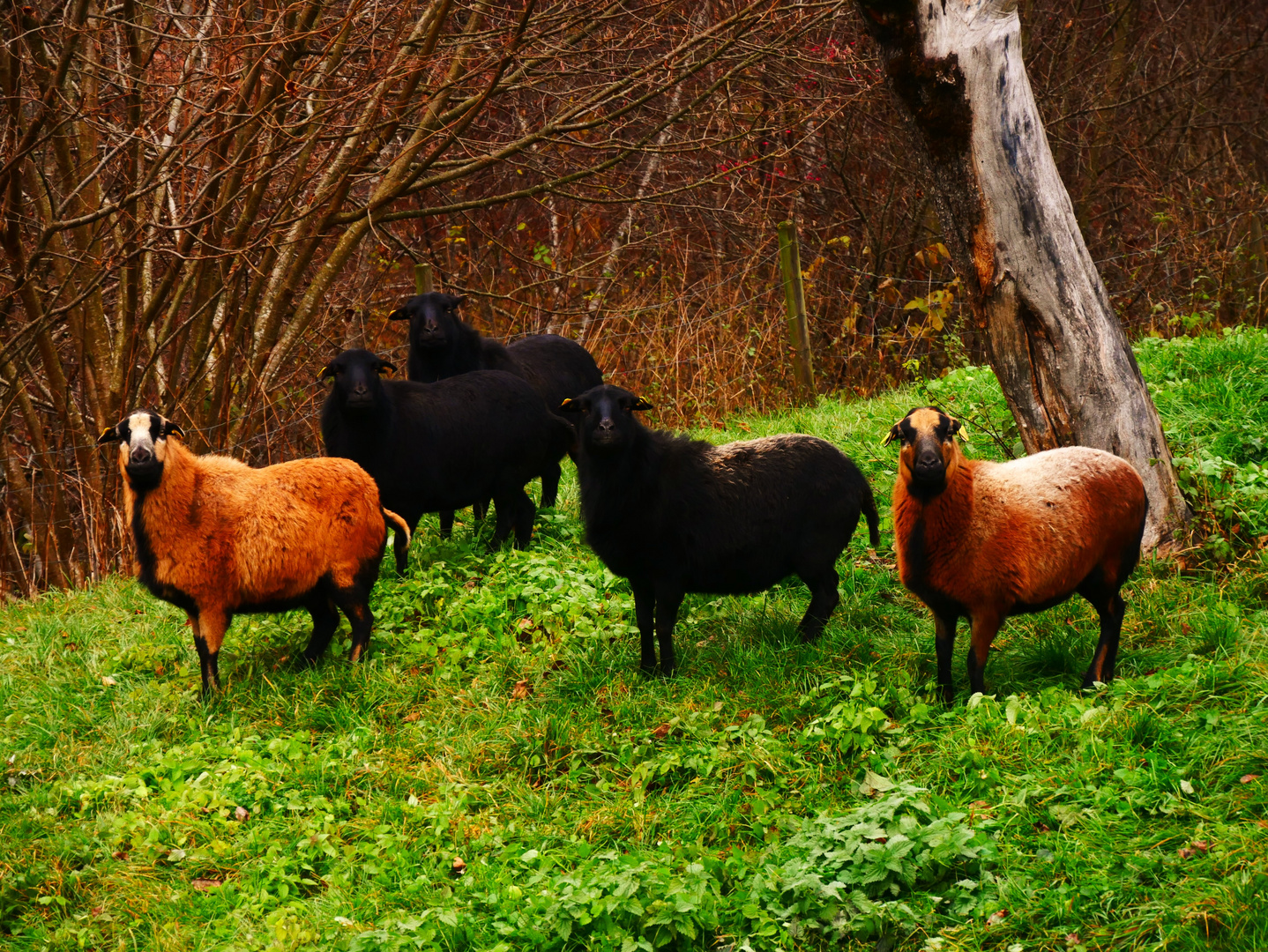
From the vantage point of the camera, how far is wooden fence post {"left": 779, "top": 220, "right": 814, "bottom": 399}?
12031 mm

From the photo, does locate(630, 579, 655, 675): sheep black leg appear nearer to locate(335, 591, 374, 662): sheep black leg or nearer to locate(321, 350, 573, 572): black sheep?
locate(335, 591, 374, 662): sheep black leg

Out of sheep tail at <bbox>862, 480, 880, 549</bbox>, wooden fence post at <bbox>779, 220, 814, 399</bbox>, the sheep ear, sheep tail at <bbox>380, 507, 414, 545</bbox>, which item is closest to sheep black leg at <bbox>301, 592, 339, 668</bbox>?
sheep tail at <bbox>380, 507, 414, 545</bbox>

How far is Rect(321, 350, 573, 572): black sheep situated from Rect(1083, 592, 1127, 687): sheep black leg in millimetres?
4366

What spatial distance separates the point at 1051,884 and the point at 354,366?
557cm

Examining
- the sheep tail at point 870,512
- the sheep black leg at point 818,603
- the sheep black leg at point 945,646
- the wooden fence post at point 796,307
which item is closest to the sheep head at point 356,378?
the sheep black leg at point 818,603

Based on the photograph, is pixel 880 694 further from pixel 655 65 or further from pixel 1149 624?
pixel 655 65

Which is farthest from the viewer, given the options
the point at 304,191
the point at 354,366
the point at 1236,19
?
the point at 1236,19

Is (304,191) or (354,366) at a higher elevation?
(304,191)

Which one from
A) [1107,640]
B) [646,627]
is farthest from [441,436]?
[1107,640]

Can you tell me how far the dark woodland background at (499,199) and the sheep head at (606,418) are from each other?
12.4 ft

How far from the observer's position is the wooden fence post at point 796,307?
12.0 metres

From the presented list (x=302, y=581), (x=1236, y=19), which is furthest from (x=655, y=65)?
(x=1236, y=19)

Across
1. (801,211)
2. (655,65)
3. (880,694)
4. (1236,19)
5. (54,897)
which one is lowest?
(54,897)

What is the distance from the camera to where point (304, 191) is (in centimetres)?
1188
